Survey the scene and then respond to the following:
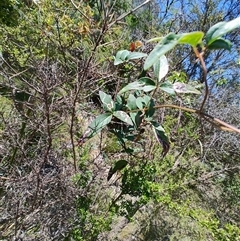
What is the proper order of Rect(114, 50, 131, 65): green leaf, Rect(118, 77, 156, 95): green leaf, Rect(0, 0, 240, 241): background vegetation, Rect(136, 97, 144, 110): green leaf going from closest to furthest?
1. Rect(118, 77, 156, 95): green leaf
2. Rect(136, 97, 144, 110): green leaf
3. Rect(114, 50, 131, 65): green leaf
4. Rect(0, 0, 240, 241): background vegetation

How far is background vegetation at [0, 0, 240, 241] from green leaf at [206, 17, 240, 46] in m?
0.18

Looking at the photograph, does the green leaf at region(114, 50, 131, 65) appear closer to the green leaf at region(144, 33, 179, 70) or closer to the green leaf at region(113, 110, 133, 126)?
the green leaf at region(113, 110, 133, 126)

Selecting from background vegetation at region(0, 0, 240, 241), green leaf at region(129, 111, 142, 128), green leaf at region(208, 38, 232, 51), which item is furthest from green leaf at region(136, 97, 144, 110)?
green leaf at region(208, 38, 232, 51)

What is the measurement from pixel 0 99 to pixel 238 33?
5.39 meters

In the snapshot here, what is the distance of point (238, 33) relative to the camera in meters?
6.51

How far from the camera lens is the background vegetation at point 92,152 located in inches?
54.7

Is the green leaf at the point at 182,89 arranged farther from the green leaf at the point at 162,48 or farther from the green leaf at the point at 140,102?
the green leaf at the point at 162,48

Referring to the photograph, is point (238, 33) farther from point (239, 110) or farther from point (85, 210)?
point (85, 210)

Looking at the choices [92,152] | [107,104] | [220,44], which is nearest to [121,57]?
[107,104]

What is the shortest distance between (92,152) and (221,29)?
215 centimetres

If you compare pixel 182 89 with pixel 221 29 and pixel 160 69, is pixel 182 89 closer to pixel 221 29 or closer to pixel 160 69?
pixel 160 69

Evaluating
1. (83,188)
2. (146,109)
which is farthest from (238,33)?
(146,109)

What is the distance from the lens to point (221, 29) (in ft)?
1.15

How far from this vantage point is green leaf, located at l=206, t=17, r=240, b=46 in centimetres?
34
